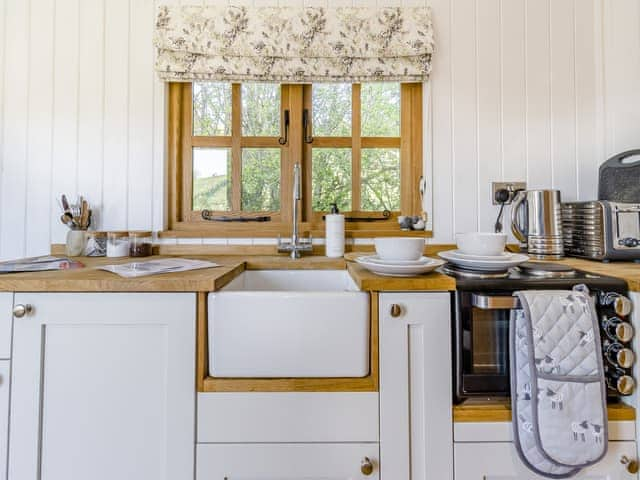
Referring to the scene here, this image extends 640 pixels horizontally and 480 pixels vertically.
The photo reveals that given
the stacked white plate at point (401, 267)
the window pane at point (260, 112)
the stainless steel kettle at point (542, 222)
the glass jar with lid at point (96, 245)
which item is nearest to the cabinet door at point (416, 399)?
the stacked white plate at point (401, 267)

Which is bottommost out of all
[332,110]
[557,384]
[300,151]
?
[557,384]

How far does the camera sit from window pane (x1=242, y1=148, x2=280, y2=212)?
1.66 meters

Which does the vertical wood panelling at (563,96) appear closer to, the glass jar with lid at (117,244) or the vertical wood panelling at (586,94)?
the vertical wood panelling at (586,94)

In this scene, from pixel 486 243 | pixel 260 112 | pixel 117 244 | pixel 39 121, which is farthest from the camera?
pixel 260 112

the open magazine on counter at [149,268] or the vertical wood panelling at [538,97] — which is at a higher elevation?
the vertical wood panelling at [538,97]

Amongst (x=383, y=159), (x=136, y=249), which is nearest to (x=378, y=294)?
(x=383, y=159)

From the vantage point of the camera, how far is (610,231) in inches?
46.9

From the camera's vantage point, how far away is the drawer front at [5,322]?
2.81ft

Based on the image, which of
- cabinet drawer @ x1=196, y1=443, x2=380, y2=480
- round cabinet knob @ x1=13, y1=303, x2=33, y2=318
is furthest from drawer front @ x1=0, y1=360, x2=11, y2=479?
cabinet drawer @ x1=196, y1=443, x2=380, y2=480

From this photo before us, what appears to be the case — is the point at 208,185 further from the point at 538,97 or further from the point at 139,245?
the point at 538,97

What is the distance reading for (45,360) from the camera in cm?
86

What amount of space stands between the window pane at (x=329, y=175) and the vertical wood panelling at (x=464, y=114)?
0.51 metres

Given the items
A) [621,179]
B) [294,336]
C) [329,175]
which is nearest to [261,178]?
[329,175]

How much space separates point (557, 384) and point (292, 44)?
1.56 m
